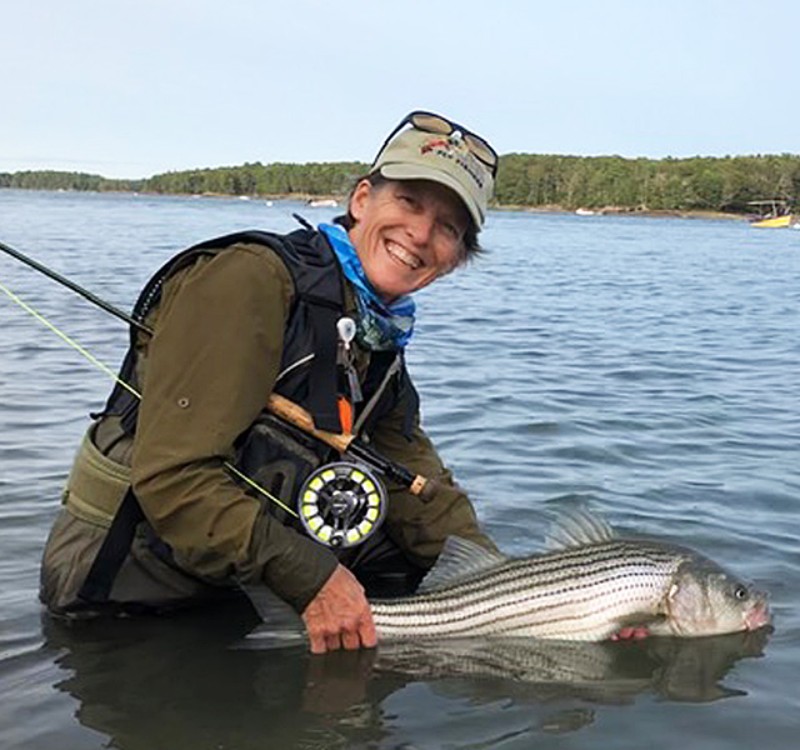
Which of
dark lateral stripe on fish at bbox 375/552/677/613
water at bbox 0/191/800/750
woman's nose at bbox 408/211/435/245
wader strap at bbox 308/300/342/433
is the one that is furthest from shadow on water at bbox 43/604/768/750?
woman's nose at bbox 408/211/435/245

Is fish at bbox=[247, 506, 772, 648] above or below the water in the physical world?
above

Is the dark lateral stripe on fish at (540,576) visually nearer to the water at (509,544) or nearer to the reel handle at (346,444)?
the water at (509,544)

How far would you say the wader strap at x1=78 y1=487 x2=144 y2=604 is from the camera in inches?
195

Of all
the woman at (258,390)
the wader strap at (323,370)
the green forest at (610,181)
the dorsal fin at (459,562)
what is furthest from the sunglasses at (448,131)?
the green forest at (610,181)

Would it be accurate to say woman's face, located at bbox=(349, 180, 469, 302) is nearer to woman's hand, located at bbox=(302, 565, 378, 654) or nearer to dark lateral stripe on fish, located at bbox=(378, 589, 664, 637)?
woman's hand, located at bbox=(302, 565, 378, 654)

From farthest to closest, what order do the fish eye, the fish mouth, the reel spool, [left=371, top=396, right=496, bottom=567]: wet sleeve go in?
[left=371, top=396, right=496, bottom=567]: wet sleeve < the fish mouth < the fish eye < the reel spool

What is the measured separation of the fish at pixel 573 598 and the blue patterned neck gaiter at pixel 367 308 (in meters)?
1.18

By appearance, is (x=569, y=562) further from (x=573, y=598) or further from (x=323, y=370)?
(x=323, y=370)

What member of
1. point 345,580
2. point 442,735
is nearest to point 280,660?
point 345,580

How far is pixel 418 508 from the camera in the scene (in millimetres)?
6035

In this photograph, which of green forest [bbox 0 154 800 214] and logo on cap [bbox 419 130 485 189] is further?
green forest [bbox 0 154 800 214]

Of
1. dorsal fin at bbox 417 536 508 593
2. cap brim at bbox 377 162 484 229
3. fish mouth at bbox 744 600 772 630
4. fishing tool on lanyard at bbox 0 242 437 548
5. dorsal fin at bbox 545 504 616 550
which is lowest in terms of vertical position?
fish mouth at bbox 744 600 772 630

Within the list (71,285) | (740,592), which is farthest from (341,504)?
(740,592)

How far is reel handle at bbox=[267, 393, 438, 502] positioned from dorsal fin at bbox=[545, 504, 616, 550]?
707 millimetres
